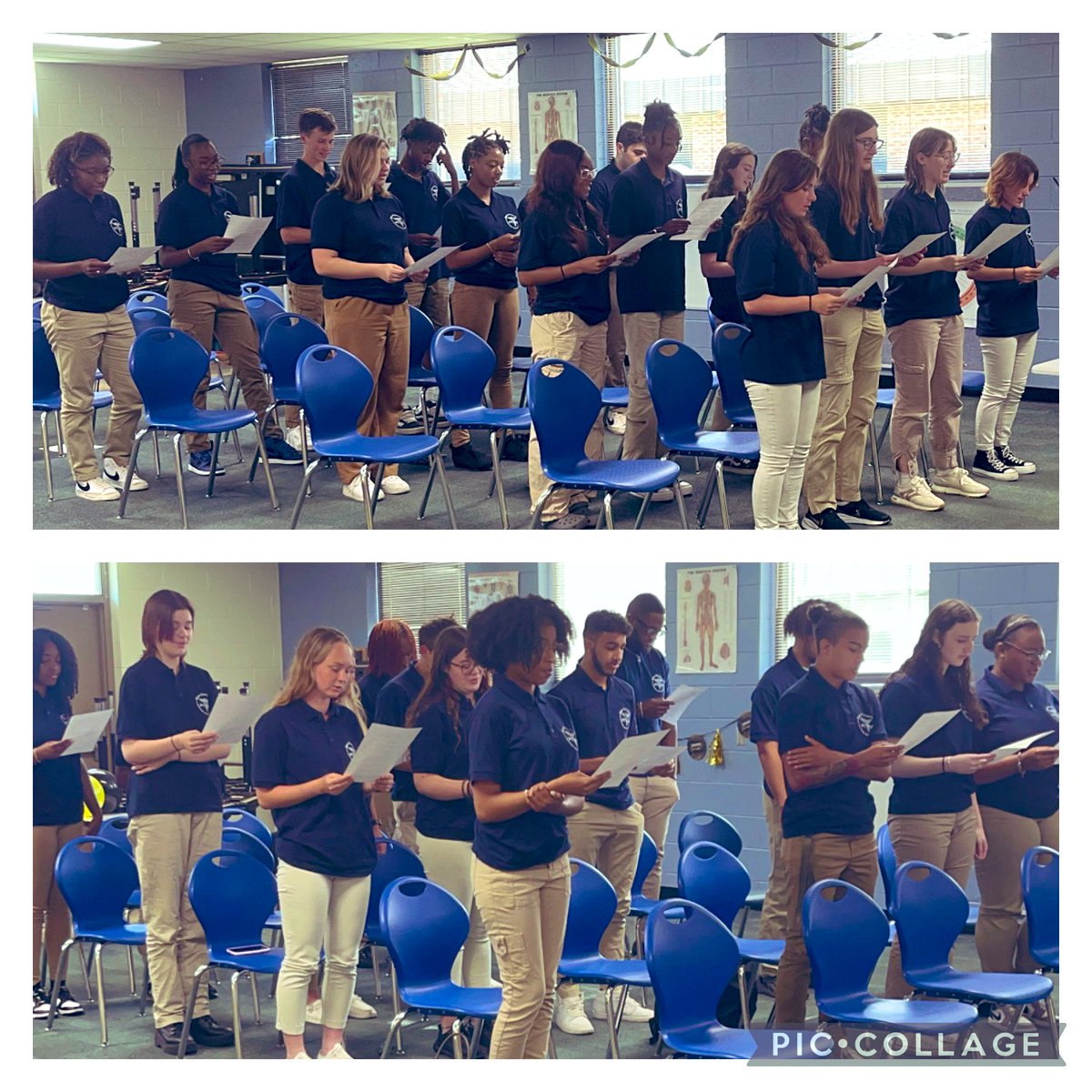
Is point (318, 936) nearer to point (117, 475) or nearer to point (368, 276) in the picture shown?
point (368, 276)

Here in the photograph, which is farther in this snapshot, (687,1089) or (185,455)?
(185,455)

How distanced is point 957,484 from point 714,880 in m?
2.00

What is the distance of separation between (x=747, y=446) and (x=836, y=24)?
166 cm

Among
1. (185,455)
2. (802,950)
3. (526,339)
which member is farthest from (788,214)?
(526,339)

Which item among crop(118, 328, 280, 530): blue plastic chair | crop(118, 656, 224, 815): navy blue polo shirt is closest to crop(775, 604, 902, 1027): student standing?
crop(118, 656, 224, 815): navy blue polo shirt

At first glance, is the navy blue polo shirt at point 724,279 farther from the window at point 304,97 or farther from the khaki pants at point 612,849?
the window at point 304,97

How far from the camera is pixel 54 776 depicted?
444 cm

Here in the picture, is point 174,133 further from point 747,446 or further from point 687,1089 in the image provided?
point 687,1089

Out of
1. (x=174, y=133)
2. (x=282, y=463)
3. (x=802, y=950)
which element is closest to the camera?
(x=802, y=950)

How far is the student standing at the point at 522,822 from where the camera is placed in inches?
141

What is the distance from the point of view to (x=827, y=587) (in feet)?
20.6

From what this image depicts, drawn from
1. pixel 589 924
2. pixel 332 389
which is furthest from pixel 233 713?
pixel 332 389

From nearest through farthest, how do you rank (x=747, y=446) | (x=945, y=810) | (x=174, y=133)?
(x=945, y=810), (x=747, y=446), (x=174, y=133)

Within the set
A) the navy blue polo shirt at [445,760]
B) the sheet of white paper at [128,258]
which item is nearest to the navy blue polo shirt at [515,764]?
the navy blue polo shirt at [445,760]
